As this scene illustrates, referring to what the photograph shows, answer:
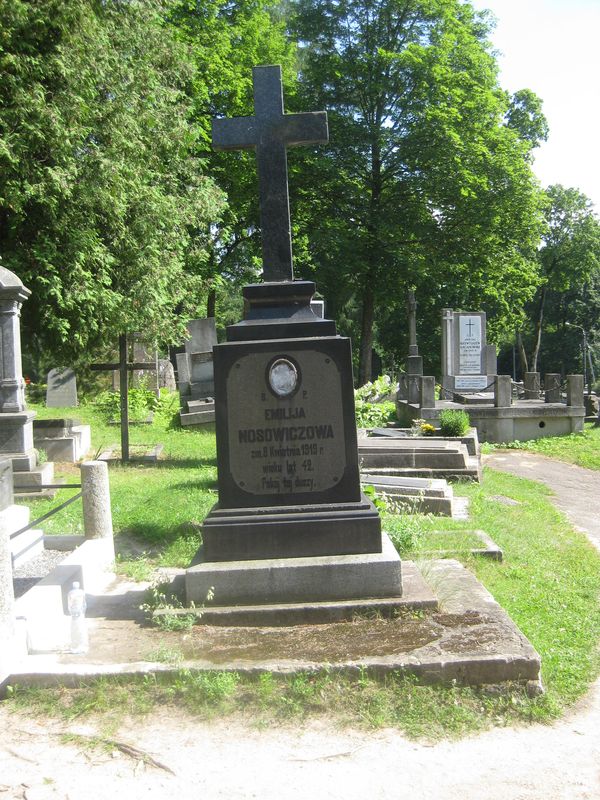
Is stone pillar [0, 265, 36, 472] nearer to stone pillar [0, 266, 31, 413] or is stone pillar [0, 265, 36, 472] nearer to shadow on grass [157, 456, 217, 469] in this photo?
stone pillar [0, 266, 31, 413]

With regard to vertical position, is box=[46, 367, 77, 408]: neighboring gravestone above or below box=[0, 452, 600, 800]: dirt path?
above

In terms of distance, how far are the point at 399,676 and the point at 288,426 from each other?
1992mm

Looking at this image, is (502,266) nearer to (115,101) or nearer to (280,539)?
(115,101)

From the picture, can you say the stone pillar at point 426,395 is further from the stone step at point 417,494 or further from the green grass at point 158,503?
the stone step at point 417,494

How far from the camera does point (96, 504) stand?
6.82m

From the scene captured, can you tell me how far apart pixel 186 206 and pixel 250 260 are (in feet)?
34.7

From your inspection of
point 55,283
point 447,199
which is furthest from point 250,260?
point 55,283

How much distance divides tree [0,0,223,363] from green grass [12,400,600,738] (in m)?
4.21

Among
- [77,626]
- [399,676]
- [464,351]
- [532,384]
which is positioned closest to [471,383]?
[464,351]

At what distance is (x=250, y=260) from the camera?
29109 mm

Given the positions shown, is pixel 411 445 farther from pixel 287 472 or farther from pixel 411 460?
pixel 287 472

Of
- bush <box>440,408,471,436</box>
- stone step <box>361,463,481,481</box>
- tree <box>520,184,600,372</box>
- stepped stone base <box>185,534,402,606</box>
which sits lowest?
stone step <box>361,463,481,481</box>

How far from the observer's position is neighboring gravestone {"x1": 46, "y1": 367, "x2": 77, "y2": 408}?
22.3 metres

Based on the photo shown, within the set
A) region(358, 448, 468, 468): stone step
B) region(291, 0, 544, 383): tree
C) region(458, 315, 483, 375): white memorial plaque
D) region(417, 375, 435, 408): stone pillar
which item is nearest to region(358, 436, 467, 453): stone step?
region(358, 448, 468, 468): stone step
